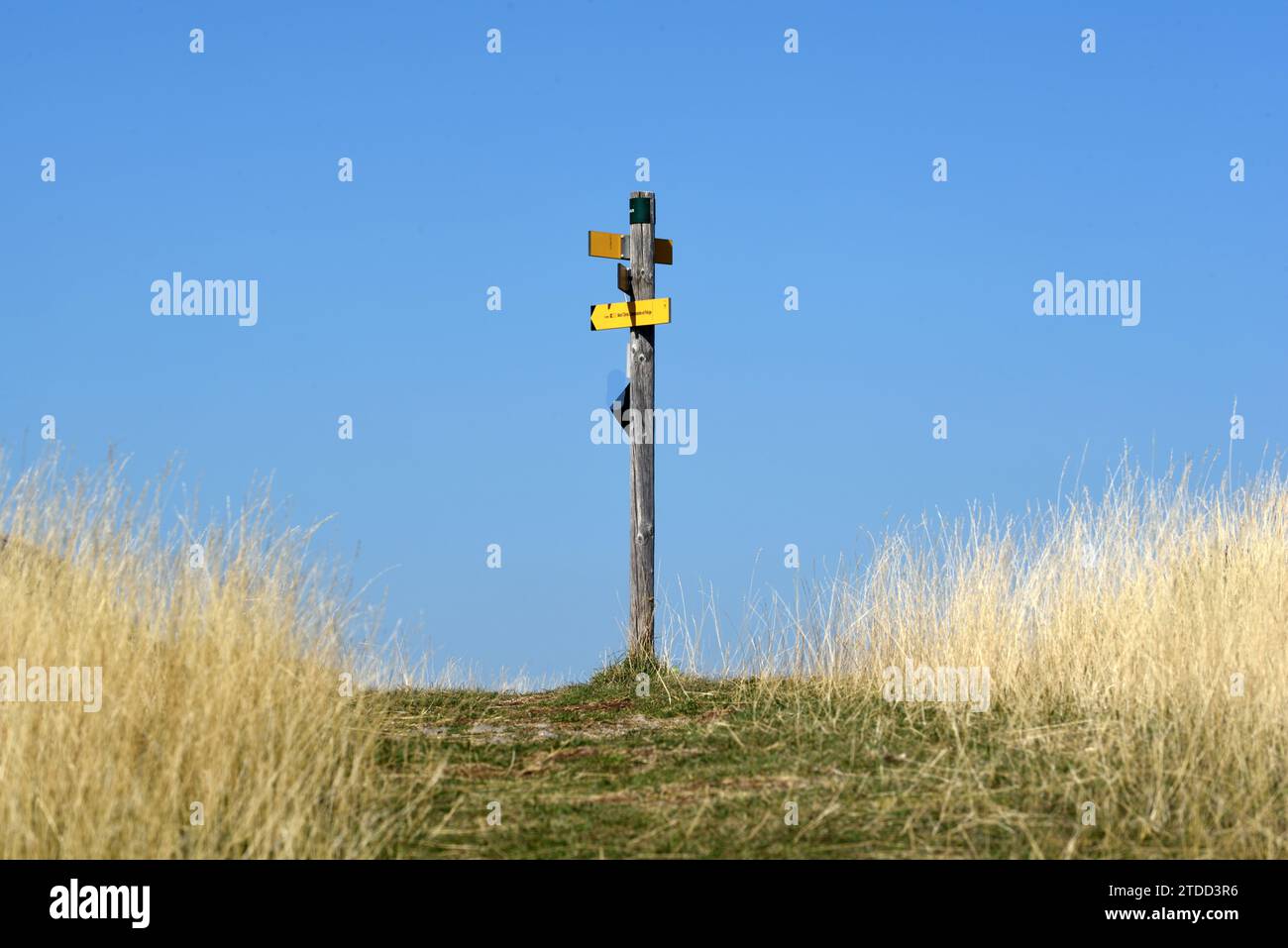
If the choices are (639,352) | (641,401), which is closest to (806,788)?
(641,401)

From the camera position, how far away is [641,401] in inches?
433

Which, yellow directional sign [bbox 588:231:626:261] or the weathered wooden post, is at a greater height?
yellow directional sign [bbox 588:231:626:261]

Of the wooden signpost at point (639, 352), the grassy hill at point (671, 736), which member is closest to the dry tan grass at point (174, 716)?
the grassy hill at point (671, 736)

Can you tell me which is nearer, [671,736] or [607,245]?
[671,736]

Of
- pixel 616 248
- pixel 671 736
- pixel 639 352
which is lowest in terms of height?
pixel 671 736

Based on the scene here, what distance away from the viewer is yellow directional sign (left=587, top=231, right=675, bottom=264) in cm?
1104

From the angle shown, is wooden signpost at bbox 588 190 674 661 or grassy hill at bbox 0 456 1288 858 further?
wooden signpost at bbox 588 190 674 661

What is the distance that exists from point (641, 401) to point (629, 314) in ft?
2.62

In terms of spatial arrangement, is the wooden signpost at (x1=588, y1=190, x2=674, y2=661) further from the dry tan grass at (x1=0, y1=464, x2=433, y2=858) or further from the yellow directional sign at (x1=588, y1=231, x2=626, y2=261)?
the dry tan grass at (x1=0, y1=464, x2=433, y2=858)

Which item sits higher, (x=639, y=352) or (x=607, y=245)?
(x=607, y=245)

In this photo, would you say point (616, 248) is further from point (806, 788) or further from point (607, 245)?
point (806, 788)

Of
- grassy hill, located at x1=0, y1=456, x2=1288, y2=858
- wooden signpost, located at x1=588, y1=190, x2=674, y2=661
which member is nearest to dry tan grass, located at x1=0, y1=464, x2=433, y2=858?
grassy hill, located at x1=0, y1=456, x2=1288, y2=858
